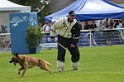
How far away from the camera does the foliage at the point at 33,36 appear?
28.6 m

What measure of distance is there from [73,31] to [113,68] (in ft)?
6.32

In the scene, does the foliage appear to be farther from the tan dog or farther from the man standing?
the tan dog

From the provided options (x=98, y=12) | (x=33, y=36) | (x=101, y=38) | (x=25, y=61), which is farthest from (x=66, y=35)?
(x=98, y=12)

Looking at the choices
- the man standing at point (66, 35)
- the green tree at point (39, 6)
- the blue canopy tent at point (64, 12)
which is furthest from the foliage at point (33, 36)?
the green tree at point (39, 6)

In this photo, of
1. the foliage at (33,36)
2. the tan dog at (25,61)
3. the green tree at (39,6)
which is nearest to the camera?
the tan dog at (25,61)

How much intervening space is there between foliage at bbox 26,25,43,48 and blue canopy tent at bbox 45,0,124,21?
22.0 feet

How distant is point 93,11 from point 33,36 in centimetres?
811

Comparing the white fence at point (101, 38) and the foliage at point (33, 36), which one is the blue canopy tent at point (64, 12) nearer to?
the white fence at point (101, 38)

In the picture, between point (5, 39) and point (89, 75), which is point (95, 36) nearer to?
point (5, 39)

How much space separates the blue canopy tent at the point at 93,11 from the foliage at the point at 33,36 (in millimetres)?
6694

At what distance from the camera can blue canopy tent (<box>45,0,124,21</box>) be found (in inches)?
1393

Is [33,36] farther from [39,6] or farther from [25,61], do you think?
[39,6]

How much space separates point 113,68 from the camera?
17.5m

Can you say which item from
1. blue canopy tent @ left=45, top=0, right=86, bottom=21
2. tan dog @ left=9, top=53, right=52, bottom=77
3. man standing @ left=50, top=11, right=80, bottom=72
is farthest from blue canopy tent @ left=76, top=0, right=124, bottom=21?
tan dog @ left=9, top=53, right=52, bottom=77
